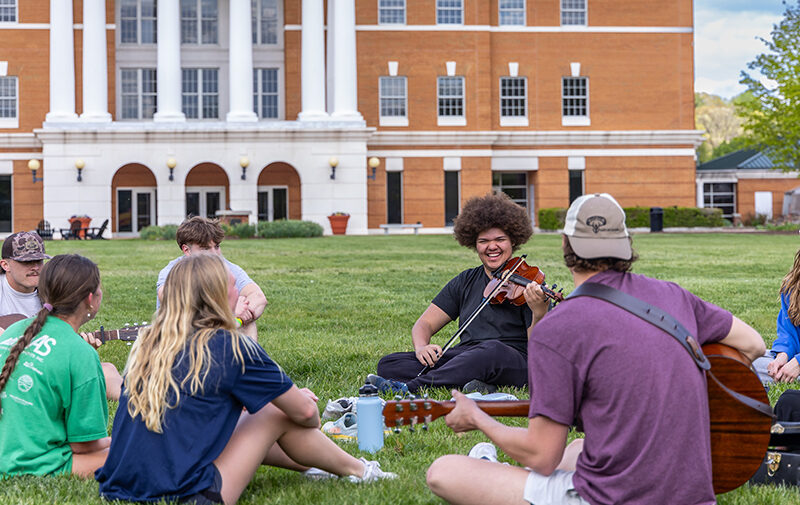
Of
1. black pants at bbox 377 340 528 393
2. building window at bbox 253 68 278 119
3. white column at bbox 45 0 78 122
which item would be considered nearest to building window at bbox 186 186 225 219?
building window at bbox 253 68 278 119

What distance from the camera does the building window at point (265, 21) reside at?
42781mm

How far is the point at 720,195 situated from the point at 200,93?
93.2 feet

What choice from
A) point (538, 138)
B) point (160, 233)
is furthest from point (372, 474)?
point (538, 138)

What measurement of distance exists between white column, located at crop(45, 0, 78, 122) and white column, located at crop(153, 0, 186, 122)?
12.7ft

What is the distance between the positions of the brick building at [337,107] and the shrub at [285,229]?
4252 millimetres

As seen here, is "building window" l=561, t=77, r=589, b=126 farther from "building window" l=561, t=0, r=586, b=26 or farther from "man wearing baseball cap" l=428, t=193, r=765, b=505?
"man wearing baseball cap" l=428, t=193, r=765, b=505

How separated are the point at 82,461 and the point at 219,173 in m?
38.4

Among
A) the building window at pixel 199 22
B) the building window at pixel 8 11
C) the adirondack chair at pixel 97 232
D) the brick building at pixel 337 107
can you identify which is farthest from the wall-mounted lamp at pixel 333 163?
the building window at pixel 8 11

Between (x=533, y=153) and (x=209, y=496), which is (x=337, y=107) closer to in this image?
(x=533, y=153)

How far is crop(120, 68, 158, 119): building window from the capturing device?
139ft

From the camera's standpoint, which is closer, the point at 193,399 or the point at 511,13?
the point at 193,399

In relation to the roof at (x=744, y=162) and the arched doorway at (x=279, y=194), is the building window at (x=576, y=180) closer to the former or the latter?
the roof at (x=744, y=162)

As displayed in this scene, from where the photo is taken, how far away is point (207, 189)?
139 ft

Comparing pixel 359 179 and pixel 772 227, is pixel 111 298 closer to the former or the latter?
pixel 359 179
